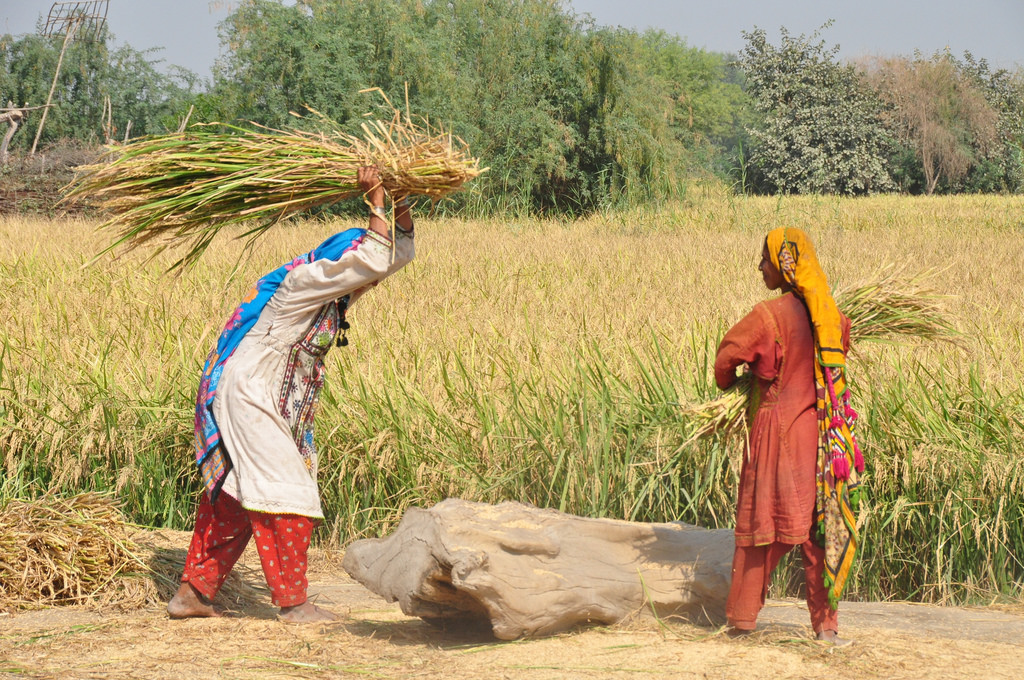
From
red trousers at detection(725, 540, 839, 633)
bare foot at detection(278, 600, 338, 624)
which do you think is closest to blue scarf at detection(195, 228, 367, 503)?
bare foot at detection(278, 600, 338, 624)

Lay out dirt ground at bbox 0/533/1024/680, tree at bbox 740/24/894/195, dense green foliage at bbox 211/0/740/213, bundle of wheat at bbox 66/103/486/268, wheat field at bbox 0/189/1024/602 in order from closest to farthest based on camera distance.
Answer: dirt ground at bbox 0/533/1024/680
bundle of wheat at bbox 66/103/486/268
wheat field at bbox 0/189/1024/602
dense green foliage at bbox 211/0/740/213
tree at bbox 740/24/894/195

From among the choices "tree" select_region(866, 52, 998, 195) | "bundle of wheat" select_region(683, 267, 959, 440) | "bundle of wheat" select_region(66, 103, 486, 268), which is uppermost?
"tree" select_region(866, 52, 998, 195)

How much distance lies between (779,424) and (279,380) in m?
1.62

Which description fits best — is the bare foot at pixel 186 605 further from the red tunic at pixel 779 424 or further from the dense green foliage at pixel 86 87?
the dense green foliage at pixel 86 87

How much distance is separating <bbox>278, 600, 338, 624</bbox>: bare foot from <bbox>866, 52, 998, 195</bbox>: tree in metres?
30.7

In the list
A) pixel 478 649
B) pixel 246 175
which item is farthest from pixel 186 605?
pixel 246 175

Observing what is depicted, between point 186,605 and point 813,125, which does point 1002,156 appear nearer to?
point 813,125

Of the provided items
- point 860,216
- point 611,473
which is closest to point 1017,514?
point 611,473

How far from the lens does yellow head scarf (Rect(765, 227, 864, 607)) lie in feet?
10.3

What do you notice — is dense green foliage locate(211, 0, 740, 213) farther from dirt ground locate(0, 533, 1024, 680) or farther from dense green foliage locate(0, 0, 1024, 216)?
dirt ground locate(0, 533, 1024, 680)

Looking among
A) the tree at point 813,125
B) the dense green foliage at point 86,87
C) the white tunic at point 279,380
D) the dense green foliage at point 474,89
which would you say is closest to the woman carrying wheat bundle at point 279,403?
the white tunic at point 279,380

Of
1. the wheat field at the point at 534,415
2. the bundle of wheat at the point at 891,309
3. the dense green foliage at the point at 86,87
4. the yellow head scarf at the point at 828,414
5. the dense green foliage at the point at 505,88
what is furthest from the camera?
the dense green foliage at the point at 86,87

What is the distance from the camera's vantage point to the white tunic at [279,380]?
10.5 ft

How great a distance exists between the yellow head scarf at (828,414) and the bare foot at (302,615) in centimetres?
166
